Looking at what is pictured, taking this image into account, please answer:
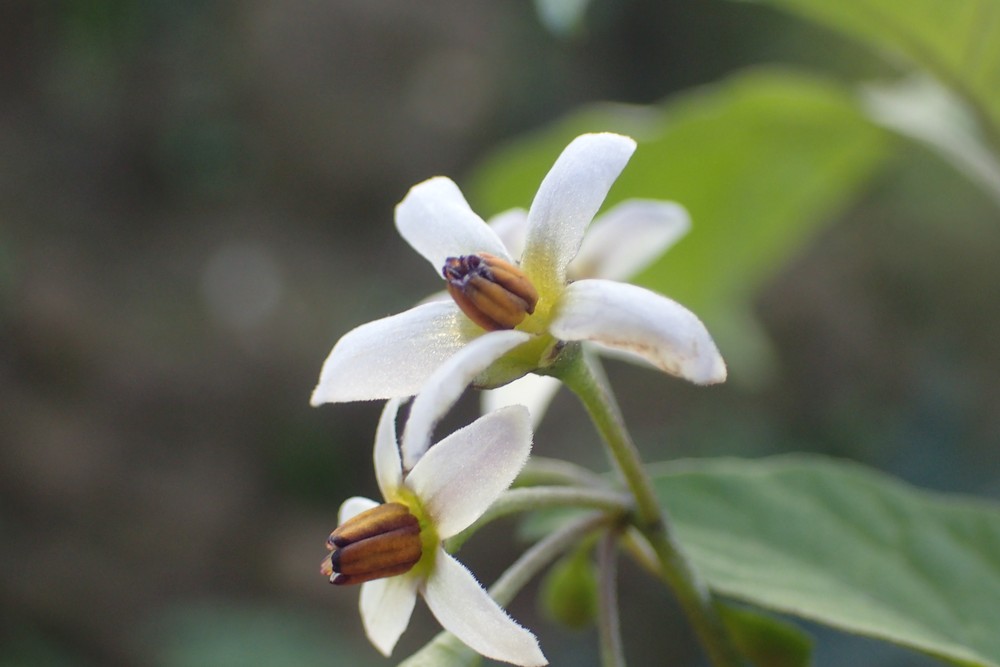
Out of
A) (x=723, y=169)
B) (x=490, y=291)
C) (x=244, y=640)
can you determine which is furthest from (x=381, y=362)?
(x=244, y=640)

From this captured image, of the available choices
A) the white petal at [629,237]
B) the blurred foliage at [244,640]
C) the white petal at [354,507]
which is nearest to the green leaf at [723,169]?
the white petal at [629,237]

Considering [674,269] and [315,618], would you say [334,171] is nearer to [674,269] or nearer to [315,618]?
[315,618]

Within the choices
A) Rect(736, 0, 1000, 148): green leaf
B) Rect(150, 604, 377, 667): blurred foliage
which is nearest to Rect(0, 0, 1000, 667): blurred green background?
Rect(150, 604, 377, 667): blurred foliage

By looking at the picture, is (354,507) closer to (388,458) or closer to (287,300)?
(388,458)

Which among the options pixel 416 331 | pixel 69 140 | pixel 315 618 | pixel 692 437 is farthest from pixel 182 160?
pixel 416 331

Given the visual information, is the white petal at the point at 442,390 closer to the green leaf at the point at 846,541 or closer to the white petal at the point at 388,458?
the white petal at the point at 388,458

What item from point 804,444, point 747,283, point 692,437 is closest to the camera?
point 747,283
